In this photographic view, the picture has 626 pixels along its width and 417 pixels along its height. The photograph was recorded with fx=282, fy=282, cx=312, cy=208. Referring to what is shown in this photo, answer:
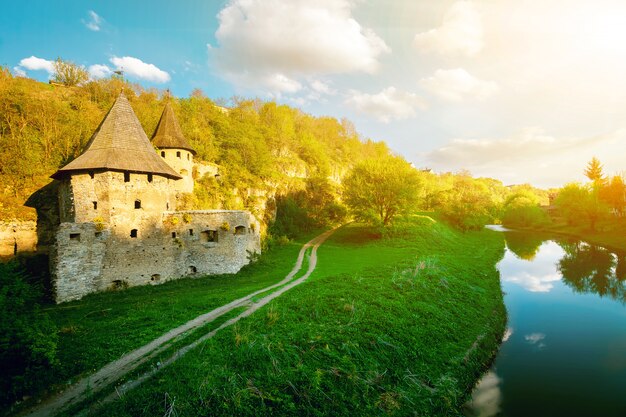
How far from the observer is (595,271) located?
2856cm

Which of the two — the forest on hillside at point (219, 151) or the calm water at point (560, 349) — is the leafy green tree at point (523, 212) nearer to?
the forest on hillside at point (219, 151)

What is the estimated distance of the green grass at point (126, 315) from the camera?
348 inches

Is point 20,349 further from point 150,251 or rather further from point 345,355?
point 150,251

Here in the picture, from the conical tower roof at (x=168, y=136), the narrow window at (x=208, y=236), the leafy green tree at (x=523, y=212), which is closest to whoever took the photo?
the narrow window at (x=208, y=236)

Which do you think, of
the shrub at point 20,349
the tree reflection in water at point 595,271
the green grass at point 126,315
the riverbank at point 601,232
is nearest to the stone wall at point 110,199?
the green grass at point 126,315

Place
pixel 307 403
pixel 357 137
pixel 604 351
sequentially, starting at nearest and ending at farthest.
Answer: pixel 307 403, pixel 604 351, pixel 357 137

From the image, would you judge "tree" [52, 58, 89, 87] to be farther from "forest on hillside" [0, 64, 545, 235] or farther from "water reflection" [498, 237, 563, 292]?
"water reflection" [498, 237, 563, 292]

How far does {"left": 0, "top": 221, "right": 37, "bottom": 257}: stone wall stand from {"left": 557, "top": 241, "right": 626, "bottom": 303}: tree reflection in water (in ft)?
138

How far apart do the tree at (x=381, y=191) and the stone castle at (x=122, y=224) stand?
1761 cm

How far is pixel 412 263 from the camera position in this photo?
76.3ft

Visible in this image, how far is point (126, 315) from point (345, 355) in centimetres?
996

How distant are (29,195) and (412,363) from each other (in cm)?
2736

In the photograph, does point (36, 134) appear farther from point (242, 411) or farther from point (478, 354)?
point (478, 354)

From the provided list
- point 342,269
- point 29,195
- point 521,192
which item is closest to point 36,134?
point 29,195
